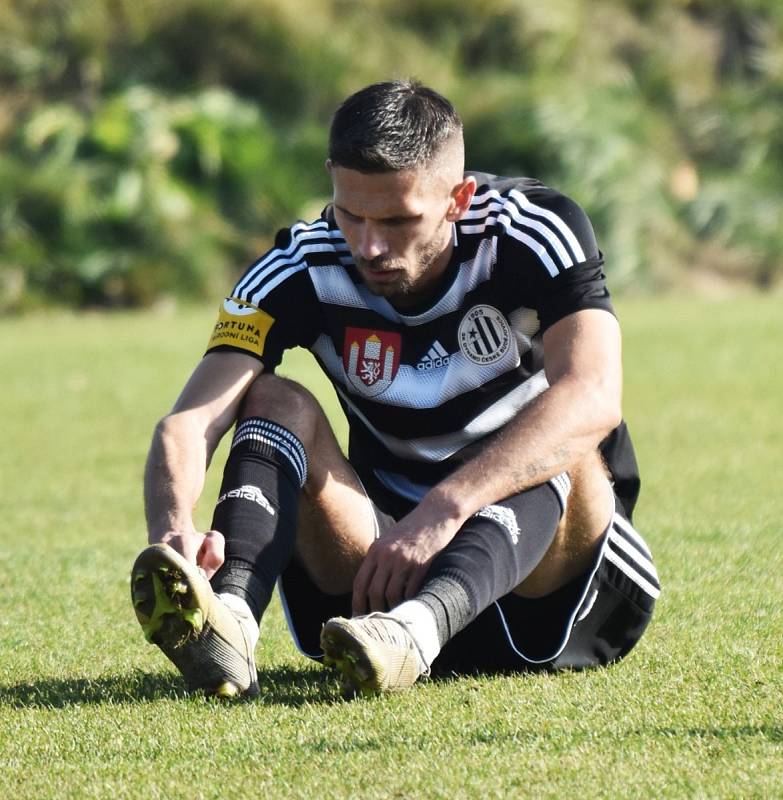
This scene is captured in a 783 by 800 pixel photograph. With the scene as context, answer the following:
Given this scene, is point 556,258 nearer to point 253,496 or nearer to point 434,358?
point 434,358

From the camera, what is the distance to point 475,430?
13.1ft

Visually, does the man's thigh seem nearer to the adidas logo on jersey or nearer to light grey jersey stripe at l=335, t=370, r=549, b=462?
light grey jersey stripe at l=335, t=370, r=549, b=462

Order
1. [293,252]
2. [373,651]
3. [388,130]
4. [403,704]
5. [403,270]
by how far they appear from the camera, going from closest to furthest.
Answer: [373,651] → [403,704] → [388,130] → [403,270] → [293,252]

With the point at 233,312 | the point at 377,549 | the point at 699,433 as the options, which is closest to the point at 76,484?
the point at 699,433

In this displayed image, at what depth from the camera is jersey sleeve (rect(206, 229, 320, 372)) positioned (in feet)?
13.1

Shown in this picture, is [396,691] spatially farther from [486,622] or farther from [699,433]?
[699,433]

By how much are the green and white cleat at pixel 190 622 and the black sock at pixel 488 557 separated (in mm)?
427

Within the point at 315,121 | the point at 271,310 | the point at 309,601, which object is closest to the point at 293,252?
the point at 271,310

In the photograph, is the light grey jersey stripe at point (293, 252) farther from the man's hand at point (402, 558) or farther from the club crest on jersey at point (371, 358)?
the man's hand at point (402, 558)

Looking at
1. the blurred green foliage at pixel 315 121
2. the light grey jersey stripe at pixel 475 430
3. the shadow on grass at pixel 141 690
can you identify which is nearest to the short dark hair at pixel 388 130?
the light grey jersey stripe at pixel 475 430

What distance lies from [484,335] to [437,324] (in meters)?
0.12

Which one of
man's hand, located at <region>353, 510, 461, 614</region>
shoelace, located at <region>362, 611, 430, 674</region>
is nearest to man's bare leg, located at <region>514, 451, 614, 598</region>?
man's hand, located at <region>353, 510, 461, 614</region>

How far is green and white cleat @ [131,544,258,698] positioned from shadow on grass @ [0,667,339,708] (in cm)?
9

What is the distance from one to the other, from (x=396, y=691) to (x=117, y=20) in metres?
19.6
